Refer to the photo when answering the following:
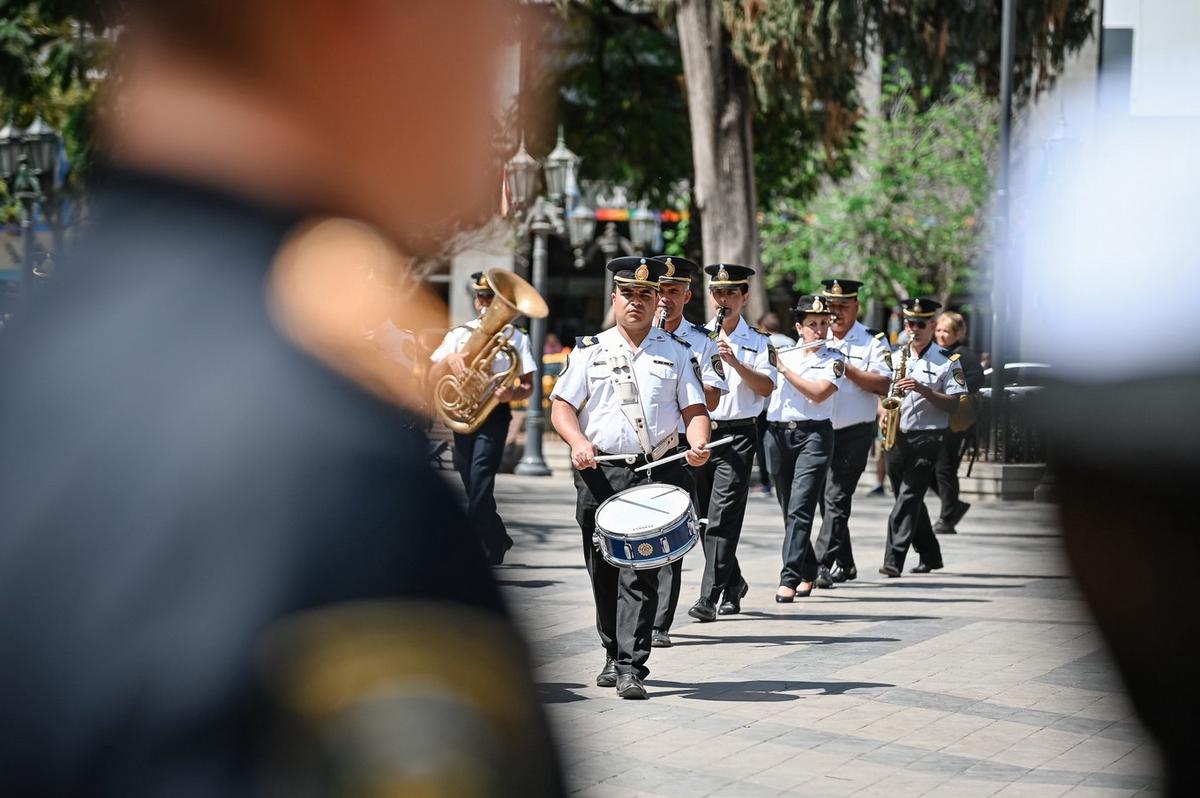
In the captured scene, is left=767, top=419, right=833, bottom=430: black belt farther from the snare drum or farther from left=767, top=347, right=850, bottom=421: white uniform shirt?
the snare drum

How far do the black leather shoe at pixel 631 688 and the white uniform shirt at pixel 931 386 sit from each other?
547 centimetres

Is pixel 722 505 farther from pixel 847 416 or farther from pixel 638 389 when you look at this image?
pixel 847 416

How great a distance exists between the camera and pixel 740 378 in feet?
30.3

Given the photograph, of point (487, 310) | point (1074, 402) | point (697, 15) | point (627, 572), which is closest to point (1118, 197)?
point (1074, 402)

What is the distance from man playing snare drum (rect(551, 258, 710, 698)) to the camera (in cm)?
720

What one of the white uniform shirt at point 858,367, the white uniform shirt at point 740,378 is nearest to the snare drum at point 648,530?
the white uniform shirt at point 740,378

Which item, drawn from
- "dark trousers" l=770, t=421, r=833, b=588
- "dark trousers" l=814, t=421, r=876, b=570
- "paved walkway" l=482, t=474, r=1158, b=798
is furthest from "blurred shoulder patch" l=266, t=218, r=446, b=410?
"dark trousers" l=814, t=421, r=876, b=570

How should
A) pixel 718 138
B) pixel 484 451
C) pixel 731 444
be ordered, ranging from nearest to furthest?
pixel 731 444, pixel 484 451, pixel 718 138

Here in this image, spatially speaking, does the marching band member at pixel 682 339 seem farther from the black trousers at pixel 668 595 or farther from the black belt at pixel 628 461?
the black belt at pixel 628 461

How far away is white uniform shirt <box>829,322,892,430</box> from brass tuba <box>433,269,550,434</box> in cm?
201

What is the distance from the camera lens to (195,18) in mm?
1077

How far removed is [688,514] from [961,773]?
1.55 m

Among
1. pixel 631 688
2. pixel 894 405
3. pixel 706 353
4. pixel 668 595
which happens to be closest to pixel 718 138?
pixel 894 405

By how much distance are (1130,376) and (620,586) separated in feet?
17.7
